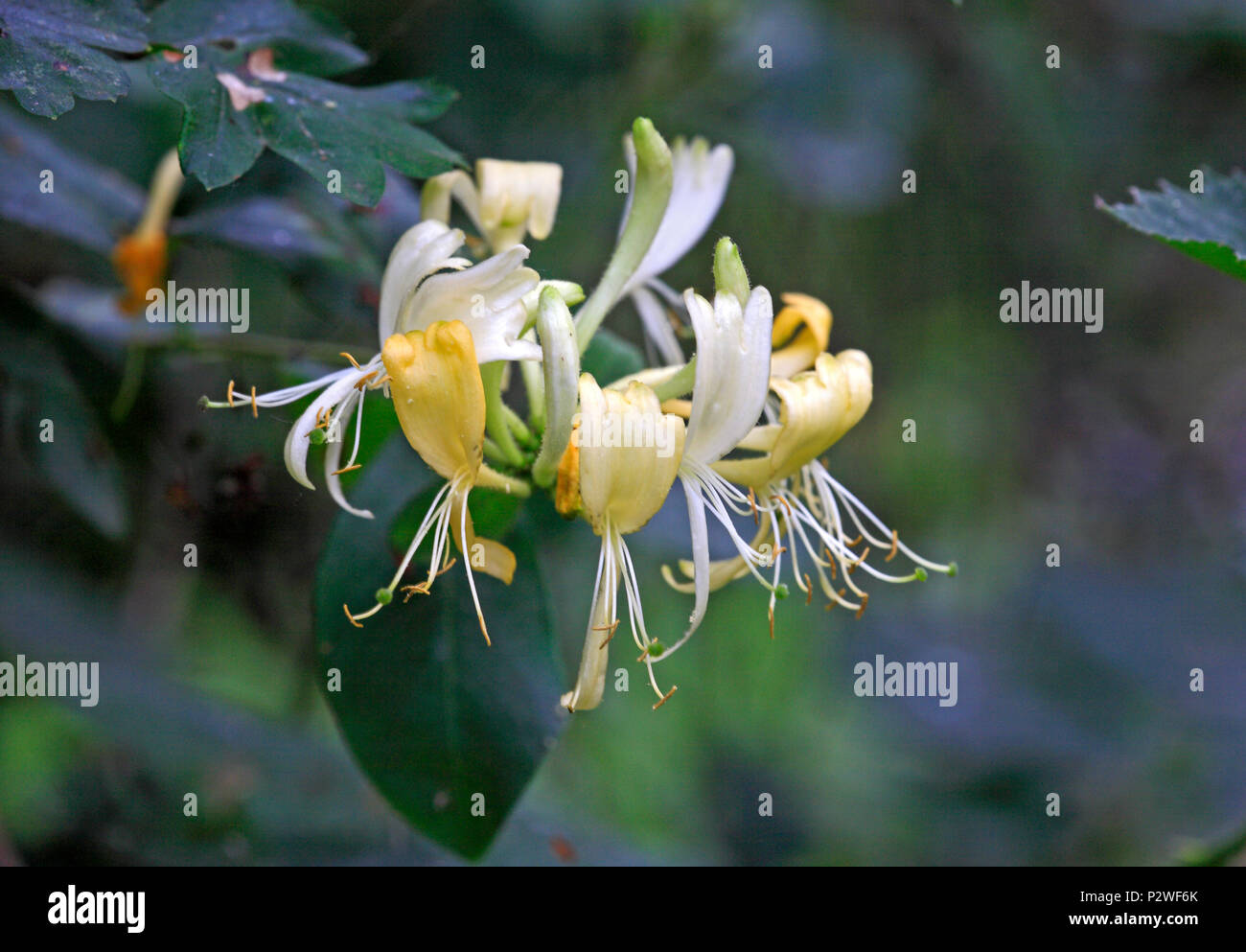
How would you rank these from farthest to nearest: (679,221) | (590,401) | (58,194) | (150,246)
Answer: (150,246) < (58,194) < (679,221) < (590,401)

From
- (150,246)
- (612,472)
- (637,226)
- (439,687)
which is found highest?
(150,246)

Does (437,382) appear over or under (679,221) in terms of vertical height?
under

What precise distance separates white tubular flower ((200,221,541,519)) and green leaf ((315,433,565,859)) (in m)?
0.17

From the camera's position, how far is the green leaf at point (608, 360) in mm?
989

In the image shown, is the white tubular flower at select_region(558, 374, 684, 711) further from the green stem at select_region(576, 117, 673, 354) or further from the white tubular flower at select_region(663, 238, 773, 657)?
the green stem at select_region(576, 117, 673, 354)

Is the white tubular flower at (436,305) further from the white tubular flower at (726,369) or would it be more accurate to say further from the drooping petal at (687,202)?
the drooping petal at (687,202)

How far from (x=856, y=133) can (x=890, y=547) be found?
142cm

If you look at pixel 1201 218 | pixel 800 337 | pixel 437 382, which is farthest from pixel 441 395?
pixel 1201 218

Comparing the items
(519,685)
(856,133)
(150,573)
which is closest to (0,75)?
(519,685)

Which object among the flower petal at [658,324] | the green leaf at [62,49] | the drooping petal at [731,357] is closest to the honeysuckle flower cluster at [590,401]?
the drooping petal at [731,357]

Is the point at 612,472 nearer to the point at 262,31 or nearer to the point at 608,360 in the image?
the point at 608,360

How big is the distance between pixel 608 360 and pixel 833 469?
0.84m

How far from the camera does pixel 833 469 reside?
174 cm

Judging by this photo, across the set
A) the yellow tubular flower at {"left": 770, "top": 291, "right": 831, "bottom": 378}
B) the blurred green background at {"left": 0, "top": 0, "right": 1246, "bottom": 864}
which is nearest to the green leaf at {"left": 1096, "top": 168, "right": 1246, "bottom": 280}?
the yellow tubular flower at {"left": 770, "top": 291, "right": 831, "bottom": 378}
